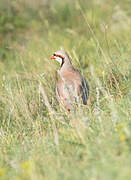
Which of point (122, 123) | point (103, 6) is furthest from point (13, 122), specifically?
point (103, 6)

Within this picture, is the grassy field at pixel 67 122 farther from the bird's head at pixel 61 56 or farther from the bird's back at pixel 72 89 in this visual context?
the bird's head at pixel 61 56

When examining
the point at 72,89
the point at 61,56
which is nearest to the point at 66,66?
the point at 61,56

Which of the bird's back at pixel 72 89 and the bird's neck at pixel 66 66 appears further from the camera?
the bird's neck at pixel 66 66

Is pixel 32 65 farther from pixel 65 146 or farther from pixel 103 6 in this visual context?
pixel 65 146

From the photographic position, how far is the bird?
4.69m

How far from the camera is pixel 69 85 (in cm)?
487

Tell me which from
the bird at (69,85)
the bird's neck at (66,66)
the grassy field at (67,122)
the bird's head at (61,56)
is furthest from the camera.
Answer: the bird's head at (61,56)

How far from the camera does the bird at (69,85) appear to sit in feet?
15.4

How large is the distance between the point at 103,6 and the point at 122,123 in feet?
22.4

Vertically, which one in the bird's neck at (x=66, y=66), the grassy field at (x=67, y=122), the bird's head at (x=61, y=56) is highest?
the bird's head at (x=61, y=56)

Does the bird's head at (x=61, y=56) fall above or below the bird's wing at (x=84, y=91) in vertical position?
above

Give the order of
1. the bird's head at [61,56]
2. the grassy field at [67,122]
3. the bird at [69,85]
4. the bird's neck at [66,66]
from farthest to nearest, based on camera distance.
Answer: the bird's head at [61,56]
the bird's neck at [66,66]
the bird at [69,85]
the grassy field at [67,122]

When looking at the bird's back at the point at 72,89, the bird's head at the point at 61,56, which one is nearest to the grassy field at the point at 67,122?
the bird's back at the point at 72,89

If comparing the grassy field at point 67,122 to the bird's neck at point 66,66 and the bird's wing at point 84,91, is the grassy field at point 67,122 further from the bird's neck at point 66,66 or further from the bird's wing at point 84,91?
the bird's neck at point 66,66
